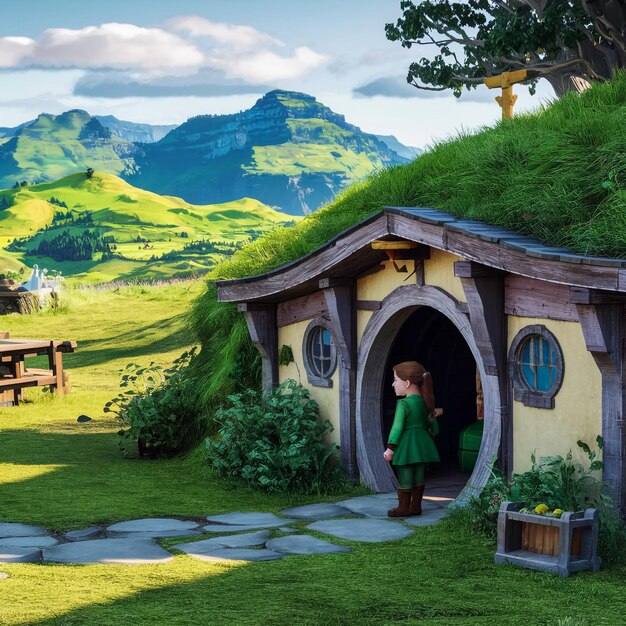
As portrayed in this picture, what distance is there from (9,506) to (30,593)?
11.6 feet

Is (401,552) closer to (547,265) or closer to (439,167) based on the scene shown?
(547,265)

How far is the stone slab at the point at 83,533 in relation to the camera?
8391 millimetres

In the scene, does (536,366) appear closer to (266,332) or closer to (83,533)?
(83,533)

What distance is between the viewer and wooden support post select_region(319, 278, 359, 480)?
10.5 m

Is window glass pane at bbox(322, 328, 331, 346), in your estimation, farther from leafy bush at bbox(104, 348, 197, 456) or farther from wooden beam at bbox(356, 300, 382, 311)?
leafy bush at bbox(104, 348, 197, 456)

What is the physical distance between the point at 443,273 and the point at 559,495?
2575 millimetres

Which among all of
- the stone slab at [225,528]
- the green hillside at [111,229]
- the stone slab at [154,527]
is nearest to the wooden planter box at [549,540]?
the stone slab at [225,528]

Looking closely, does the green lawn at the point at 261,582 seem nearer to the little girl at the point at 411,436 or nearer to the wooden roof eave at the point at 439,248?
the little girl at the point at 411,436

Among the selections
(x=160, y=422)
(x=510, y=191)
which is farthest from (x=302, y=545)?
(x=160, y=422)

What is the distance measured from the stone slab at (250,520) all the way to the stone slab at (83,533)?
1.01 m

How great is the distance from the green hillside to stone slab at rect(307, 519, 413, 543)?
104901 mm

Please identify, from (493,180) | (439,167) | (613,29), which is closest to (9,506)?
(493,180)

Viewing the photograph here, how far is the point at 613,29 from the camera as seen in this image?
1873cm

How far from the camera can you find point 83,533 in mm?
8508
